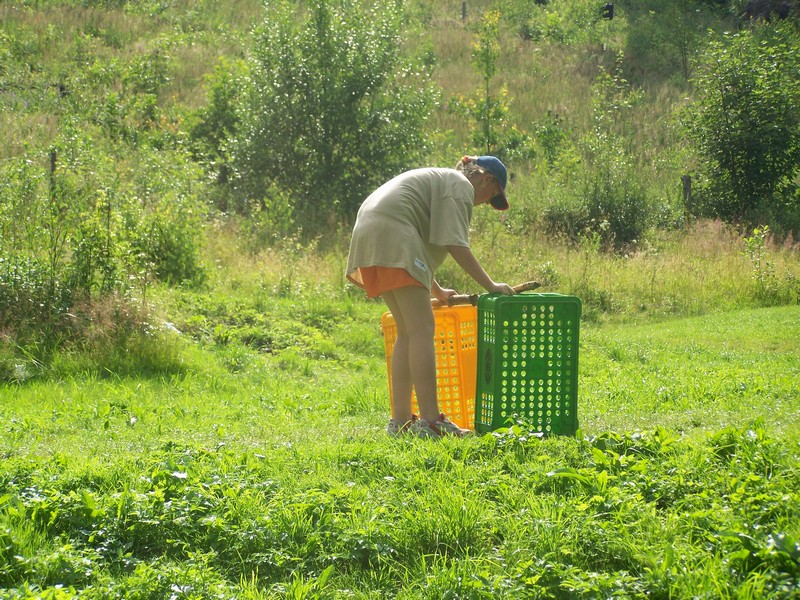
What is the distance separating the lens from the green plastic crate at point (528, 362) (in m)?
5.75

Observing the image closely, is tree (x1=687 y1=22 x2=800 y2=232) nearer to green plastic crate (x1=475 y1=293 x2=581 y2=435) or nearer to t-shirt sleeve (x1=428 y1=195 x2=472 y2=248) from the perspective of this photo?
green plastic crate (x1=475 y1=293 x2=581 y2=435)

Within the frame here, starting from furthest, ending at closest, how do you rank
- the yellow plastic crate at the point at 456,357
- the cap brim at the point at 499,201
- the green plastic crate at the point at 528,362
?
the yellow plastic crate at the point at 456,357 < the cap brim at the point at 499,201 < the green plastic crate at the point at 528,362

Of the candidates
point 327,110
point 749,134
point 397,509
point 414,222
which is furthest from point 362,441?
point 749,134

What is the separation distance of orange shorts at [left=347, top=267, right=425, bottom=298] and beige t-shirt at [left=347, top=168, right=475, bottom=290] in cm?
5

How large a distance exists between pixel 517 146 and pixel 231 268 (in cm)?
1528

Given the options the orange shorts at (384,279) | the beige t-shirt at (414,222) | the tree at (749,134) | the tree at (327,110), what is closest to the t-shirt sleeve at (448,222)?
the beige t-shirt at (414,222)

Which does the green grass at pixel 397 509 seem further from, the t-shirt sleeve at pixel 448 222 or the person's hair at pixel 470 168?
the person's hair at pixel 470 168

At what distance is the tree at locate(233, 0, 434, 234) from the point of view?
20500 mm

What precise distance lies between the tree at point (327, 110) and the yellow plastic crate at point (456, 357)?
1383cm

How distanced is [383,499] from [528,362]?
5.63ft

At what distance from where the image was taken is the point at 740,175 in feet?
70.7

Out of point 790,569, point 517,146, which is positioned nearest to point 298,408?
point 790,569

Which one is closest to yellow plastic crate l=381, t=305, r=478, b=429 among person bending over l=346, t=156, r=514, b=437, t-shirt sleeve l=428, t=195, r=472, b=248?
person bending over l=346, t=156, r=514, b=437

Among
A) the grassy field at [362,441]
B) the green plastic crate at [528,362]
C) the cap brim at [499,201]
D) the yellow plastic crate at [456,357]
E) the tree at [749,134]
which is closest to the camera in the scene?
the grassy field at [362,441]
